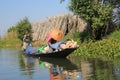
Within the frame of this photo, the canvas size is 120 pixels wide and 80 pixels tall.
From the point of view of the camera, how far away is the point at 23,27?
4138 centimetres

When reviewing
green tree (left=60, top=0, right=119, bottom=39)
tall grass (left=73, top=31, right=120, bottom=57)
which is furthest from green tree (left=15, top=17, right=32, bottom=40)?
tall grass (left=73, top=31, right=120, bottom=57)

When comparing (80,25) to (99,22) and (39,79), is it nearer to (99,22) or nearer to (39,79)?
(99,22)

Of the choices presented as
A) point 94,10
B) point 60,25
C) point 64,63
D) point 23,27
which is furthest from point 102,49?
point 23,27

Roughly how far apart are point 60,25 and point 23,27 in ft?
24.0

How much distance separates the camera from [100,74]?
12.1 meters

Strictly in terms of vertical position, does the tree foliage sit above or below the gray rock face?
below

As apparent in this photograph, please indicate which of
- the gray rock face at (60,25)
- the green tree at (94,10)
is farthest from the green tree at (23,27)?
the green tree at (94,10)

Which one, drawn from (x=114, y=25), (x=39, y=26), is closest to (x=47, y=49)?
(x=114, y=25)

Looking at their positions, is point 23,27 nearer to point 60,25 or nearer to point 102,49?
point 60,25

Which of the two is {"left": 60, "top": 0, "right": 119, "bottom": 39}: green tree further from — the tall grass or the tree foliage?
the tall grass

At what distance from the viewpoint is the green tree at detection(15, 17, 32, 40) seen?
4094 centimetres

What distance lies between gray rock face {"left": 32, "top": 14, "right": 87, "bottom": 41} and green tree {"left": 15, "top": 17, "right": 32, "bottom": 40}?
4.00 feet

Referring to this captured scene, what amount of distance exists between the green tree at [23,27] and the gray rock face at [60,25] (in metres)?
1.22

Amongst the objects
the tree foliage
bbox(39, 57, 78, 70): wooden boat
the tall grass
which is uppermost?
the tree foliage
